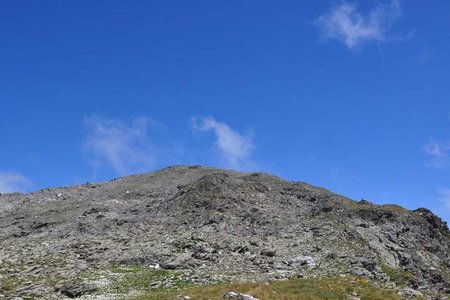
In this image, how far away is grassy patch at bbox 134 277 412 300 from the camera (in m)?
35.8

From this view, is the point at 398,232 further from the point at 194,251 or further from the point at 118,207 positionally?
the point at 118,207

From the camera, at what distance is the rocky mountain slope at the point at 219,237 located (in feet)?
156

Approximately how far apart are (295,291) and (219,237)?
19220 mm

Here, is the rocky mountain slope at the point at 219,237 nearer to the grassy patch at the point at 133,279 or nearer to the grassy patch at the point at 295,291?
the grassy patch at the point at 133,279

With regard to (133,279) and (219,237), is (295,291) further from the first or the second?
(219,237)

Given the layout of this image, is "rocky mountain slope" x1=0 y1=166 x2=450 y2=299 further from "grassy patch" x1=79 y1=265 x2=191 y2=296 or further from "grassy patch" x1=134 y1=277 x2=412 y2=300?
"grassy patch" x1=134 y1=277 x2=412 y2=300

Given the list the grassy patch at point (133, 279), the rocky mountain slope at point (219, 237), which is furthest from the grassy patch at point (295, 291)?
the rocky mountain slope at point (219, 237)

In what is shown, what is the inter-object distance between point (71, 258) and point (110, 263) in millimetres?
4523

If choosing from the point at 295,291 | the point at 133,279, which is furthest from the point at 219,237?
the point at 295,291

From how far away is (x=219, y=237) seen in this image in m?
55.7

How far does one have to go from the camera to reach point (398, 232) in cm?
6225

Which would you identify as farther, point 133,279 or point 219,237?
point 219,237

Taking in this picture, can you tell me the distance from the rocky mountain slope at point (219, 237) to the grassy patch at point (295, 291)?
449 cm

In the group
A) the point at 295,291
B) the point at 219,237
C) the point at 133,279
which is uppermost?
the point at 219,237
